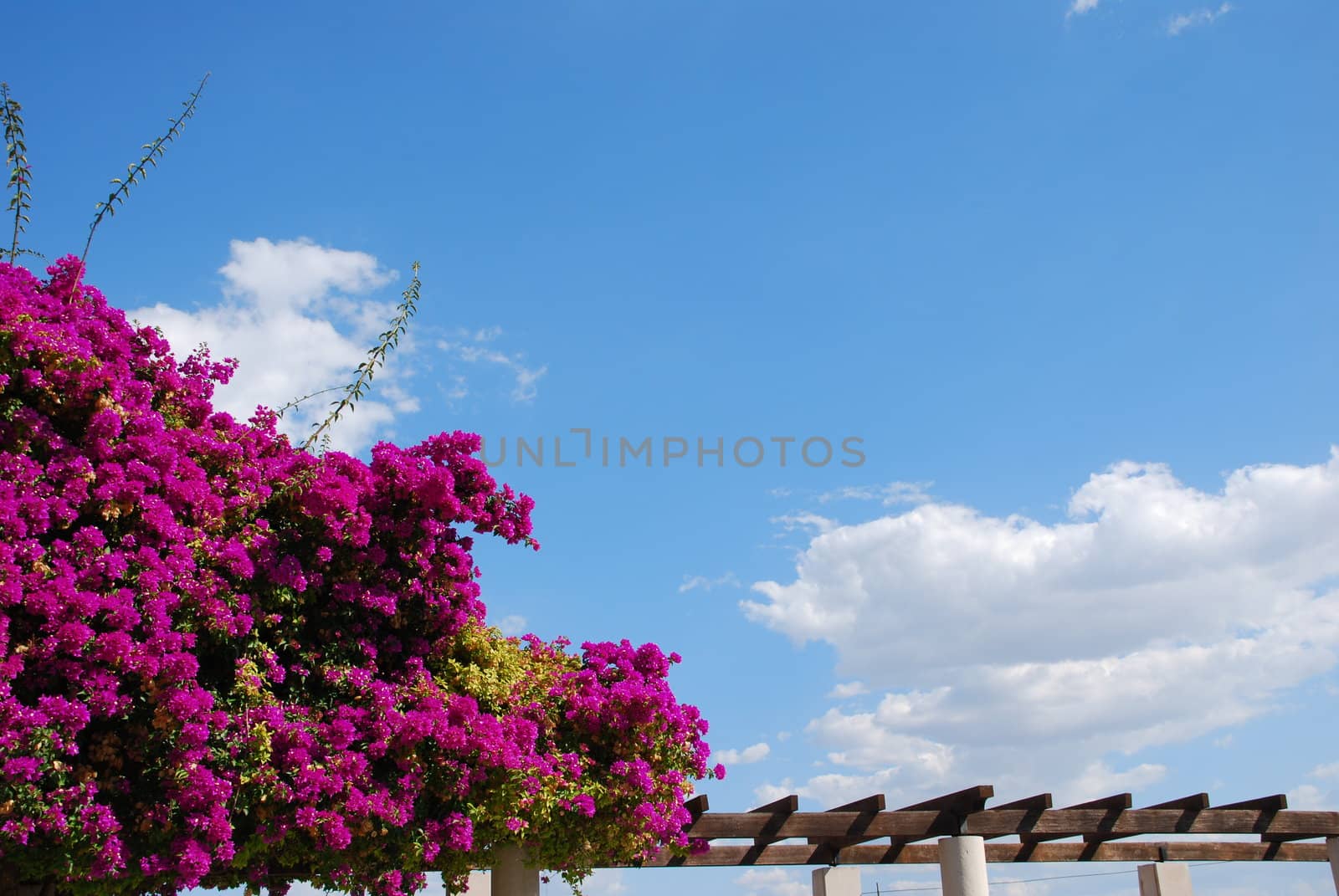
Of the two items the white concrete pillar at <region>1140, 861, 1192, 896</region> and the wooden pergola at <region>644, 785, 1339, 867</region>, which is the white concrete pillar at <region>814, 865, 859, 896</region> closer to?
the wooden pergola at <region>644, 785, 1339, 867</region>

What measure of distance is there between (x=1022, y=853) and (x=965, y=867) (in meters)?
2.88

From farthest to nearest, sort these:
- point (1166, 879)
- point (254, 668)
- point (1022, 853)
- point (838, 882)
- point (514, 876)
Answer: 1. point (1166, 879)
2. point (1022, 853)
3. point (838, 882)
4. point (514, 876)
5. point (254, 668)

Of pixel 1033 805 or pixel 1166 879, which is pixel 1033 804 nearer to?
pixel 1033 805

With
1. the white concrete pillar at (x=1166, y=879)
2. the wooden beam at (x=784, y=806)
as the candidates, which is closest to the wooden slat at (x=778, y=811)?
the wooden beam at (x=784, y=806)

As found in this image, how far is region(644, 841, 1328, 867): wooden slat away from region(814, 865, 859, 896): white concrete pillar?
168 mm

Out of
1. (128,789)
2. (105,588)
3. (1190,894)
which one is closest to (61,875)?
(128,789)

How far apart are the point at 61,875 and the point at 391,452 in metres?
4.38

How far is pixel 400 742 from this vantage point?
988 cm

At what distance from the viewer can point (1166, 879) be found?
50.9ft

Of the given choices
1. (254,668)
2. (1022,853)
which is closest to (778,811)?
(1022,853)

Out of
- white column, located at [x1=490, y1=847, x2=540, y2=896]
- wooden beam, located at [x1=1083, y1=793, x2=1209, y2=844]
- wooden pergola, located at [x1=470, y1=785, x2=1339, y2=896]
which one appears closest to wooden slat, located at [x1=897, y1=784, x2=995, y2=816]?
wooden pergola, located at [x1=470, y1=785, x2=1339, y2=896]

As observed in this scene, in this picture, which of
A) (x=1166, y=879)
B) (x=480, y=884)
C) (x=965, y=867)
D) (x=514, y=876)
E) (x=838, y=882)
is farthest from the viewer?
(x=1166, y=879)

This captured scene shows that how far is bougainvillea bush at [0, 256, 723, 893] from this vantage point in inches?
342

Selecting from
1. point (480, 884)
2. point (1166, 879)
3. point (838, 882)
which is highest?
point (480, 884)
